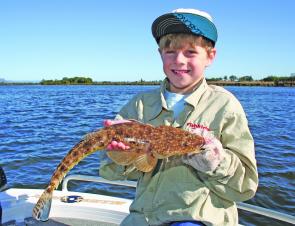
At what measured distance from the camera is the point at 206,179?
352cm

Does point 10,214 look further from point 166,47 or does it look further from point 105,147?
point 166,47

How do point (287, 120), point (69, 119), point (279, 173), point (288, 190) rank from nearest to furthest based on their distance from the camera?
point (288, 190), point (279, 173), point (69, 119), point (287, 120)

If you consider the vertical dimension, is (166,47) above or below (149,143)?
above

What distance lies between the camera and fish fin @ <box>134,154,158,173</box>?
11.3 feet

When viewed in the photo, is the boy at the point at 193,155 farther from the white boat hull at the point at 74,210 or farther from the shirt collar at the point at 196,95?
the white boat hull at the point at 74,210

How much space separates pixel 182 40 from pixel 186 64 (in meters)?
0.23

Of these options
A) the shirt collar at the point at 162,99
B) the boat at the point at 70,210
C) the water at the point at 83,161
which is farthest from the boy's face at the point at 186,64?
the water at the point at 83,161

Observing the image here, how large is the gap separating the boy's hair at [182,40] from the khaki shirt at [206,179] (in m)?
0.40

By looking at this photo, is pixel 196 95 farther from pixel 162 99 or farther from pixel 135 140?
pixel 135 140

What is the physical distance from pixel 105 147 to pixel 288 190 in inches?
385

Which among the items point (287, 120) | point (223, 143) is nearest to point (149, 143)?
point (223, 143)

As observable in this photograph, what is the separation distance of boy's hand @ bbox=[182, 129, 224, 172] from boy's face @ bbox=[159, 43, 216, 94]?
2.40 ft

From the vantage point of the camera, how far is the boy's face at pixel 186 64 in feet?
12.1

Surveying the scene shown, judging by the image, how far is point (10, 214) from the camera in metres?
5.73
